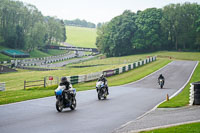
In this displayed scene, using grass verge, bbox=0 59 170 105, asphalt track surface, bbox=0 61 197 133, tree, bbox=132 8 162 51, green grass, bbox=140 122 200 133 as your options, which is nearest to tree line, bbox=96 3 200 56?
tree, bbox=132 8 162 51

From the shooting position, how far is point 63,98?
15117 millimetres

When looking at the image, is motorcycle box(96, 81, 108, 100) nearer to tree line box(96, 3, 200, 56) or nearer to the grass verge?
the grass verge

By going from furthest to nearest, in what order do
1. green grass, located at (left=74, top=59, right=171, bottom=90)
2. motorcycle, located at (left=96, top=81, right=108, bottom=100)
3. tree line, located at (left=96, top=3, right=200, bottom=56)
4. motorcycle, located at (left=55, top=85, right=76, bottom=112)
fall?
tree line, located at (left=96, top=3, right=200, bottom=56) → green grass, located at (left=74, top=59, right=171, bottom=90) → motorcycle, located at (left=96, top=81, right=108, bottom=100) → motorcycle, located at (left=55, top=85, right=76, bottom=112)

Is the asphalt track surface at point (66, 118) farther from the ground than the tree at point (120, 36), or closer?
closer

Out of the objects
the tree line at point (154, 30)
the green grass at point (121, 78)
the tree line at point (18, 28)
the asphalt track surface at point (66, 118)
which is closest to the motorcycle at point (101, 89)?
the asphalt track surface at point (66, 118)

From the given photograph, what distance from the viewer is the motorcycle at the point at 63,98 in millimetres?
14734

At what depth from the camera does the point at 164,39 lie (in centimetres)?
10269

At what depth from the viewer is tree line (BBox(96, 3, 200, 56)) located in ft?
327

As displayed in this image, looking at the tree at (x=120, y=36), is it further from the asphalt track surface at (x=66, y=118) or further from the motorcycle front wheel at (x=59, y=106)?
the motorcycle front wheel at (x=59, y=106)

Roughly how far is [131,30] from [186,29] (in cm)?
1949

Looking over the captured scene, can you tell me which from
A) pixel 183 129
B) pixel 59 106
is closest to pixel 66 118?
pixel 59 106

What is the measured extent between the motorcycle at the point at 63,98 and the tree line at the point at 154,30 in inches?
3301

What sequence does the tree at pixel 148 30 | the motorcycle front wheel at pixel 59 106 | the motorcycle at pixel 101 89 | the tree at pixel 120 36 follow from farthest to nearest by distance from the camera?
the tree at pixel 120 36 → the tree at pixel 148 30 → the motorcycle at pixel 101 89 → the motorcycle front wheel at pixel 59 106

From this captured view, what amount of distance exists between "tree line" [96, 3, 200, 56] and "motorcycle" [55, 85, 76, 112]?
3301 inches
